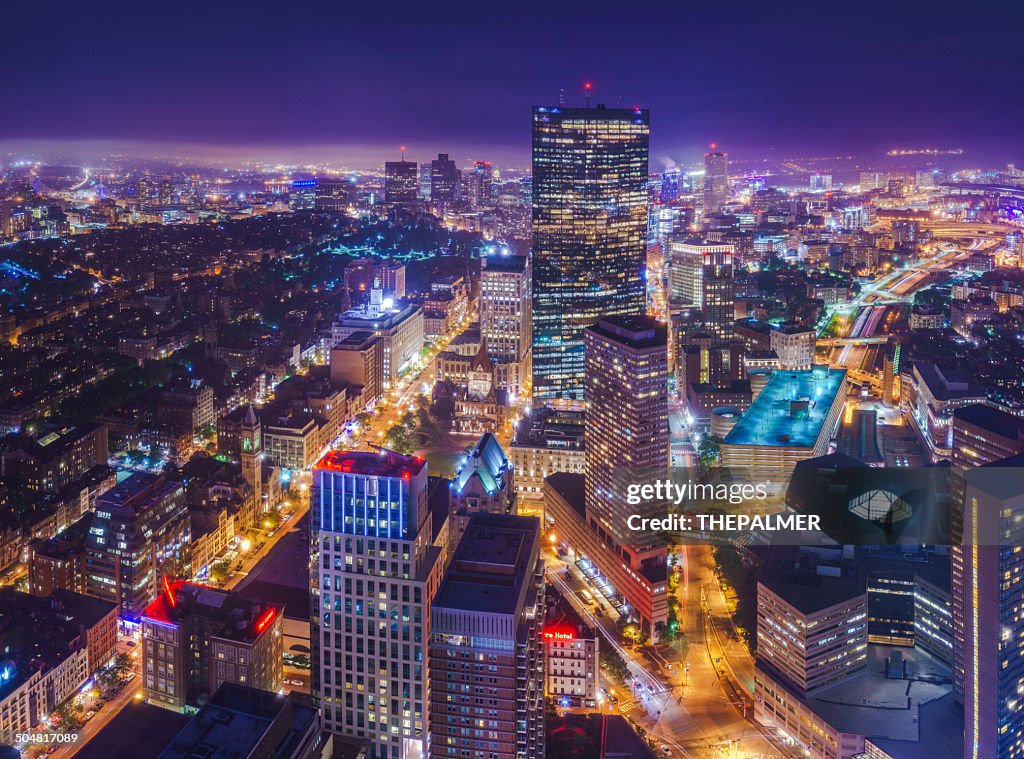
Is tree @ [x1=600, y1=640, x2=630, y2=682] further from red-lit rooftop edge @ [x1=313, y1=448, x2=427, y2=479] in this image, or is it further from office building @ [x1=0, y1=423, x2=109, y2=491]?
office building @ [x1=0, y1=423, x2=109, y2=491]

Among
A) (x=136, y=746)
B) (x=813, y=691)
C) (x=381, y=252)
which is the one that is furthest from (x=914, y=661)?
(x=381, y=252)

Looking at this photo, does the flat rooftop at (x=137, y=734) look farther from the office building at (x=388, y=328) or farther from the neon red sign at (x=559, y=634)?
the office building at (x=388, y=328)

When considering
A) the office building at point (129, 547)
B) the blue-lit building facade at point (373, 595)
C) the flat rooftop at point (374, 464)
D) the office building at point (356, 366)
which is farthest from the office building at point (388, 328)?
the blue-lit building facade at point (373, 595)

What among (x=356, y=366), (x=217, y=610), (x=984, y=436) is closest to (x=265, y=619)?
(x=217, y=610)

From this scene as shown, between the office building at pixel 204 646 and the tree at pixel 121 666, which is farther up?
the office building at pixel 204 646

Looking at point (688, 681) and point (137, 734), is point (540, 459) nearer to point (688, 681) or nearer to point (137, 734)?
point (688, 681)
